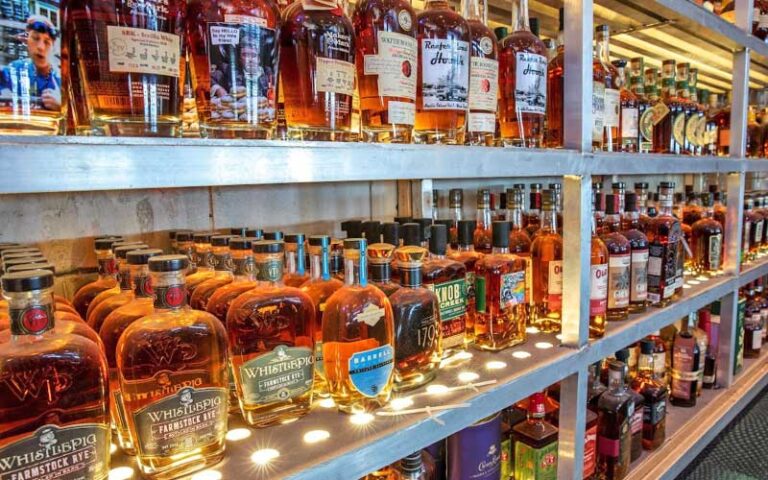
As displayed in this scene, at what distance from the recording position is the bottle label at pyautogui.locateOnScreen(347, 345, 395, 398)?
2.66ft

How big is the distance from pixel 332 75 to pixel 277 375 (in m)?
0.45

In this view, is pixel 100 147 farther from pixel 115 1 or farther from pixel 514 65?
pixel 514 65

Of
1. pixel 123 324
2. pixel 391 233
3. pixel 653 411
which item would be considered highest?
pixel 391 233

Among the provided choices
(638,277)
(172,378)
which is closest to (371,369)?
(172,378)

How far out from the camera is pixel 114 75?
1.82 feet

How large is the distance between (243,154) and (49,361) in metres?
0.31

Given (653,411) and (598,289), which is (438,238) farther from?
(653,411)

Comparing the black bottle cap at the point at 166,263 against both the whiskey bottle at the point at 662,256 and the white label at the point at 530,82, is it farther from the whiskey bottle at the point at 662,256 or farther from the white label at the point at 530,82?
the whiskey bottle at the point at 662,256

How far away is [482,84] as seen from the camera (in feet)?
3.24

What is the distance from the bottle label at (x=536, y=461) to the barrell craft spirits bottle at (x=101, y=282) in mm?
958

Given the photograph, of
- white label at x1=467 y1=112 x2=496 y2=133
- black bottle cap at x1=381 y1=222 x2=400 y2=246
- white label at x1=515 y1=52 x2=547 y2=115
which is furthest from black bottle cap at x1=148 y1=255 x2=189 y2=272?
white label at x1=515 y1=52 x2=547 y2=115

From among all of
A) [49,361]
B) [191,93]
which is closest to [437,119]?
[191,93]

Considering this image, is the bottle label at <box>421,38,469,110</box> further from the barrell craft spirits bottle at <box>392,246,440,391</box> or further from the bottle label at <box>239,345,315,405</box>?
the bottle label at <box>239,345,315,405</box>

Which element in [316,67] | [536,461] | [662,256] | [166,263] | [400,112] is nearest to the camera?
[166,263]
